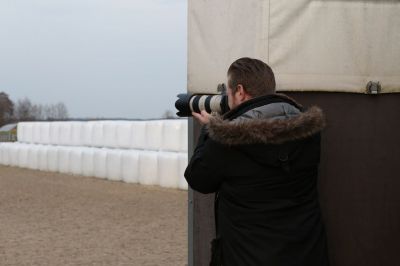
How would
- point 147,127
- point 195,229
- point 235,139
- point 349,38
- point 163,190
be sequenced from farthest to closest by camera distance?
point 147,127 → point 163,190 → point 195,229 → point 349,38 → point 235,139

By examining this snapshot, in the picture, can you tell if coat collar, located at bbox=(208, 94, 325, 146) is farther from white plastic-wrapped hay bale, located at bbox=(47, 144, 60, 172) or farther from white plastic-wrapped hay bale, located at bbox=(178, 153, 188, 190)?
white plastic-wrapped hay bale, located at bbox=(47, 144, 60, 172)

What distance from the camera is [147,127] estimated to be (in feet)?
54.5

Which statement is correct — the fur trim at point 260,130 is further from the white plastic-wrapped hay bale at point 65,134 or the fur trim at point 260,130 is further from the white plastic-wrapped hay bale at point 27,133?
the white plastic-wrapped hay bale at point 27,133

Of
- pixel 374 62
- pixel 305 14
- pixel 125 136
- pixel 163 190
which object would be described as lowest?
pixel 163 190

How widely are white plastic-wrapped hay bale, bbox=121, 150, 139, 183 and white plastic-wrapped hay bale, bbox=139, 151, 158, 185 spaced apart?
195 mm

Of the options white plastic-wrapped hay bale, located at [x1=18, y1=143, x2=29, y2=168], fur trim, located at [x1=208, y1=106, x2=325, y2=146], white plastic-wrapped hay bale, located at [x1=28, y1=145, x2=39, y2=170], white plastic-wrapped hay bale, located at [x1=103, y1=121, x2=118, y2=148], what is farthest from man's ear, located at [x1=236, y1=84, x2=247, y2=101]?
white plastic-wrapped hay bale, located at [x1=18, y1=143, x2=29, y2=168]

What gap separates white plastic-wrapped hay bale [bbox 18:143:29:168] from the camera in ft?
75.3

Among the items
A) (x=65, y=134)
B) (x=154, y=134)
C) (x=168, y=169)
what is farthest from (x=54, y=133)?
(x=168, y=169)

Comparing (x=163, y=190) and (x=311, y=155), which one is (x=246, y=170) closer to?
(x=311, y=155)

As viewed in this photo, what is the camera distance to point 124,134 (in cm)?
1744

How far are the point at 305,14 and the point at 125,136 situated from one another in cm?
1480

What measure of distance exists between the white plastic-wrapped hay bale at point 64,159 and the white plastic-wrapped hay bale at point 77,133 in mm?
337

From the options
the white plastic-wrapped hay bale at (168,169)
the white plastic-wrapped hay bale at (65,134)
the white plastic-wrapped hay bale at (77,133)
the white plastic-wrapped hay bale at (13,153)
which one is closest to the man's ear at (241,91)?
the white plastic-wrapped hay bale at (168,169)

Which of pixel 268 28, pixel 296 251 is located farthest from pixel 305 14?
pixel 296 251
